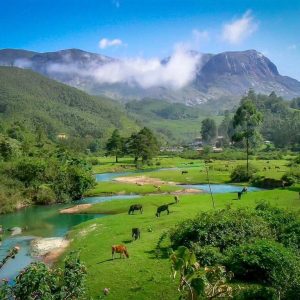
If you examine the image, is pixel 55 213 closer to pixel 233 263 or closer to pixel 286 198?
pixel 286 198

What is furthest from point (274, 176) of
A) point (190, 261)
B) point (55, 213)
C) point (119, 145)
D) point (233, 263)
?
point (119, 145)

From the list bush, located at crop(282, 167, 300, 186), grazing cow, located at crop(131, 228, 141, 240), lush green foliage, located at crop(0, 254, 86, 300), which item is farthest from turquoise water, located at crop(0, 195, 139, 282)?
bush, located at crop(282, 167, 300, 186)

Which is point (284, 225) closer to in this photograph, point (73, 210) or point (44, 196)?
point (73, 210)

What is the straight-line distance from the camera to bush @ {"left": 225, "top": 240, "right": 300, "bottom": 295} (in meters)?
21.4

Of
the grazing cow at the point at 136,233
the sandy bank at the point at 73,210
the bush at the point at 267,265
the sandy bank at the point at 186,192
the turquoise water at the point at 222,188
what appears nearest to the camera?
the bush at the point at 267,265

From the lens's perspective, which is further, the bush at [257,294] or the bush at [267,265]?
the bush at [267,265]

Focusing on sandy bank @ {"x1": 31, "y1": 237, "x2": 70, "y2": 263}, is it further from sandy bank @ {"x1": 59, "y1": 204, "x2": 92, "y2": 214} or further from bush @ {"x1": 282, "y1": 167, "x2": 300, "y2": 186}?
bush @ {"x1": 282, "y1": 167, "x2": 300, "y2": 186}

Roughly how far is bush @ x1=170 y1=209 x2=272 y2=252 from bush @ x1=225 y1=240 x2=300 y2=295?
2.75 metres

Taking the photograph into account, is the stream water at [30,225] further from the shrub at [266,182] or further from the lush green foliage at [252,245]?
the shrub at [266,182]

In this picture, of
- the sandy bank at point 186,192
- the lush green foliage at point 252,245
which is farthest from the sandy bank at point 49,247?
the sandy bank at point 186,192

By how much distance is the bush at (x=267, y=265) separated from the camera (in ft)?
70.3

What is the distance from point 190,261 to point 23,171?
70569 mm

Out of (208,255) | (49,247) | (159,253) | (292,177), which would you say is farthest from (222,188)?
(208,255)

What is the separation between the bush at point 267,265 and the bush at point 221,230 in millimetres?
2746
